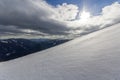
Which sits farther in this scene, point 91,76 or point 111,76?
point 91,76

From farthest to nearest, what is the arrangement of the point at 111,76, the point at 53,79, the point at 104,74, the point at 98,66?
the point at 98,66, the point at 53,79, the point at 104,74, the point at 111,76

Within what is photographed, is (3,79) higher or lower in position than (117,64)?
lower

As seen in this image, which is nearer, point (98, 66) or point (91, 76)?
point (91, 76)

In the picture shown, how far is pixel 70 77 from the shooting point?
4059 mm

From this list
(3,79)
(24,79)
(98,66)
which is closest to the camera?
(98,66)

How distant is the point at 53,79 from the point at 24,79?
3.50ft

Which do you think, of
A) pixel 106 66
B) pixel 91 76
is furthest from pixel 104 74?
pixel 106 66

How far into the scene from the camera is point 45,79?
4238mm

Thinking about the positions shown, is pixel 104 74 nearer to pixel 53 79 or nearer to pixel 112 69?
pixel 112 69

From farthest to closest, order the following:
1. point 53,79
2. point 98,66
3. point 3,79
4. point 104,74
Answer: point 3,79 → point 98,66 → point 53,79 → point 104,74

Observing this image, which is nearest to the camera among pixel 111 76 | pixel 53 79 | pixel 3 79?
pixel 111 76

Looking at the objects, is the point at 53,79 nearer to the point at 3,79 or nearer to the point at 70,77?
the point at 70,77

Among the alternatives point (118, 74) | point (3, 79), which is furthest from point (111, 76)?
point (3, 79)

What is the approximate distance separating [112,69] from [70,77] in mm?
908
